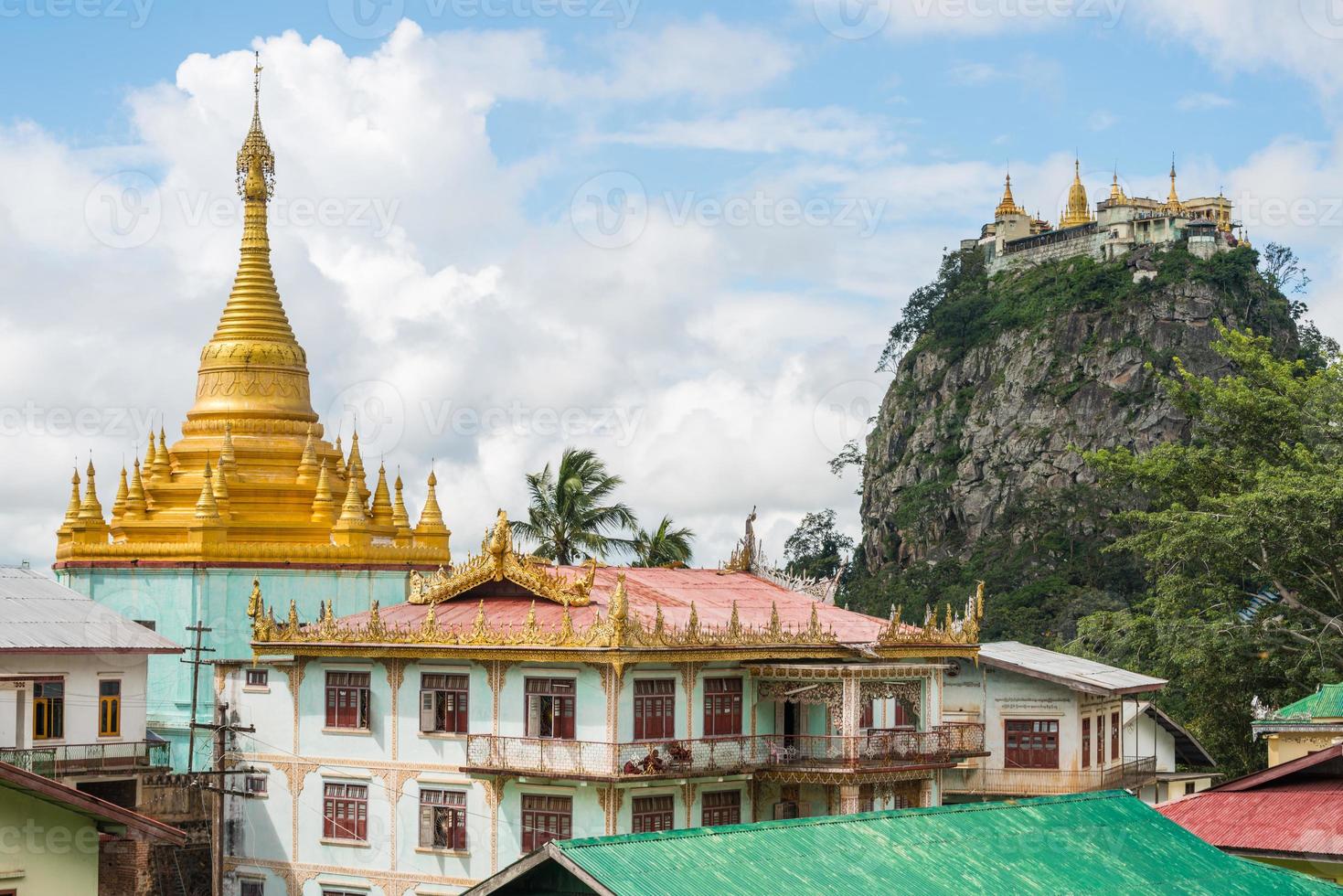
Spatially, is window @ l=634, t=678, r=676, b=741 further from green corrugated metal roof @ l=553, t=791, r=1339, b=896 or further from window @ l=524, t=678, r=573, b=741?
green corrugated metal roof @ l=553, t=791, r=1339, b=896

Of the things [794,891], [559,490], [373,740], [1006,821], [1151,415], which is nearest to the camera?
[794,891]

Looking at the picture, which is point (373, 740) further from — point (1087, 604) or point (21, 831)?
point (1087, 604)

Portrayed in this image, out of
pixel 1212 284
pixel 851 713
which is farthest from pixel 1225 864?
pixel 1212 284

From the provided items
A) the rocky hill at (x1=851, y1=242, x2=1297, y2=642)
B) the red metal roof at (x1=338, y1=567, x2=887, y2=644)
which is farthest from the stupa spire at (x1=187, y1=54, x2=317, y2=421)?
the rocky hill at (x1=851, y1=242, x2=1297, y2=642)

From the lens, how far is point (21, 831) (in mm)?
25281

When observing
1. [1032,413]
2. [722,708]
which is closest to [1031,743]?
[722,708]

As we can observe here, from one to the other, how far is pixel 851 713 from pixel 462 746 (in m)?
8.31

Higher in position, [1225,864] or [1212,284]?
[1212,284]

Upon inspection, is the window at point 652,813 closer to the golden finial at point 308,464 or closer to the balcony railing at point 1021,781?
the balcony railing at point 1021,781

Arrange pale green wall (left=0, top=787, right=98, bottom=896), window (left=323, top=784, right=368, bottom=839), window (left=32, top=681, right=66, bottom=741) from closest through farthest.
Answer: pale green wall (left=0, top=787, right=98, bottom=896) < window (left=32, top=681, right=66, bottom=741) < window (left=323, top=784, right=368, bottom=839)

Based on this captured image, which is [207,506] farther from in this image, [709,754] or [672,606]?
[709,754]

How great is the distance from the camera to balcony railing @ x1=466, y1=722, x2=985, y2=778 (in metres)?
39.7

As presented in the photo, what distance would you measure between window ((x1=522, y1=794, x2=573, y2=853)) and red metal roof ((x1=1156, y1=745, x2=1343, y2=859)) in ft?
39.9

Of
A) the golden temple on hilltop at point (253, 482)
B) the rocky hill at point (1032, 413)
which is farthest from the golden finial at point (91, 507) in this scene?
the rocky hill at point (1032, 413)
